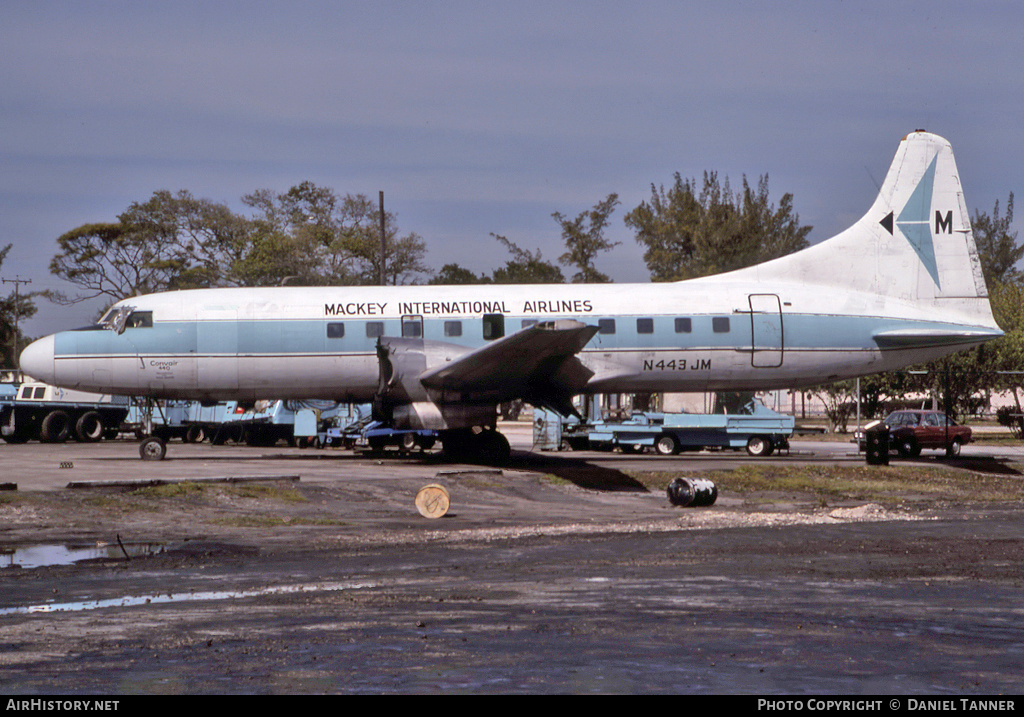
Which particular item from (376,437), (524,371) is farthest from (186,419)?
(524,371)

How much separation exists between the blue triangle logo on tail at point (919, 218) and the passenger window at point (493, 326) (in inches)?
412

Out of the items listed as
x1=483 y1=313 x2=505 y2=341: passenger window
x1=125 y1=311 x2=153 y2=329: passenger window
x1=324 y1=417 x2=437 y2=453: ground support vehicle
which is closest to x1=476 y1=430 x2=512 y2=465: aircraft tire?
x1=324 y1=417 x2=437 y2=453: ground support vehicle

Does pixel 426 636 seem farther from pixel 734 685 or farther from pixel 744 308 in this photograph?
pixel 744 308

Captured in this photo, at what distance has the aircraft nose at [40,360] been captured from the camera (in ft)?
78.6

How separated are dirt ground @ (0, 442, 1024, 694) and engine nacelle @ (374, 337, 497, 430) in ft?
13.8

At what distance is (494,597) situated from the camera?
9.09 m

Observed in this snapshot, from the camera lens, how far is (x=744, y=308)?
79.8 feet

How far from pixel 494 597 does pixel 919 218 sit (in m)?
20.6

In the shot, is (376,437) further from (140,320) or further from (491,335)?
(140,320)

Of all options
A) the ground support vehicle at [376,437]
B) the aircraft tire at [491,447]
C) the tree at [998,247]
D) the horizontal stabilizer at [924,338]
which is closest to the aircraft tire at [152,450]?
the ground support vehicle at [376,437]

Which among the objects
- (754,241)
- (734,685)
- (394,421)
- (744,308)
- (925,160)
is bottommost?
(734,685)

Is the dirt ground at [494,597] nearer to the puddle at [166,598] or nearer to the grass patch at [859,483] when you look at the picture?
the puddle at [166,598]
